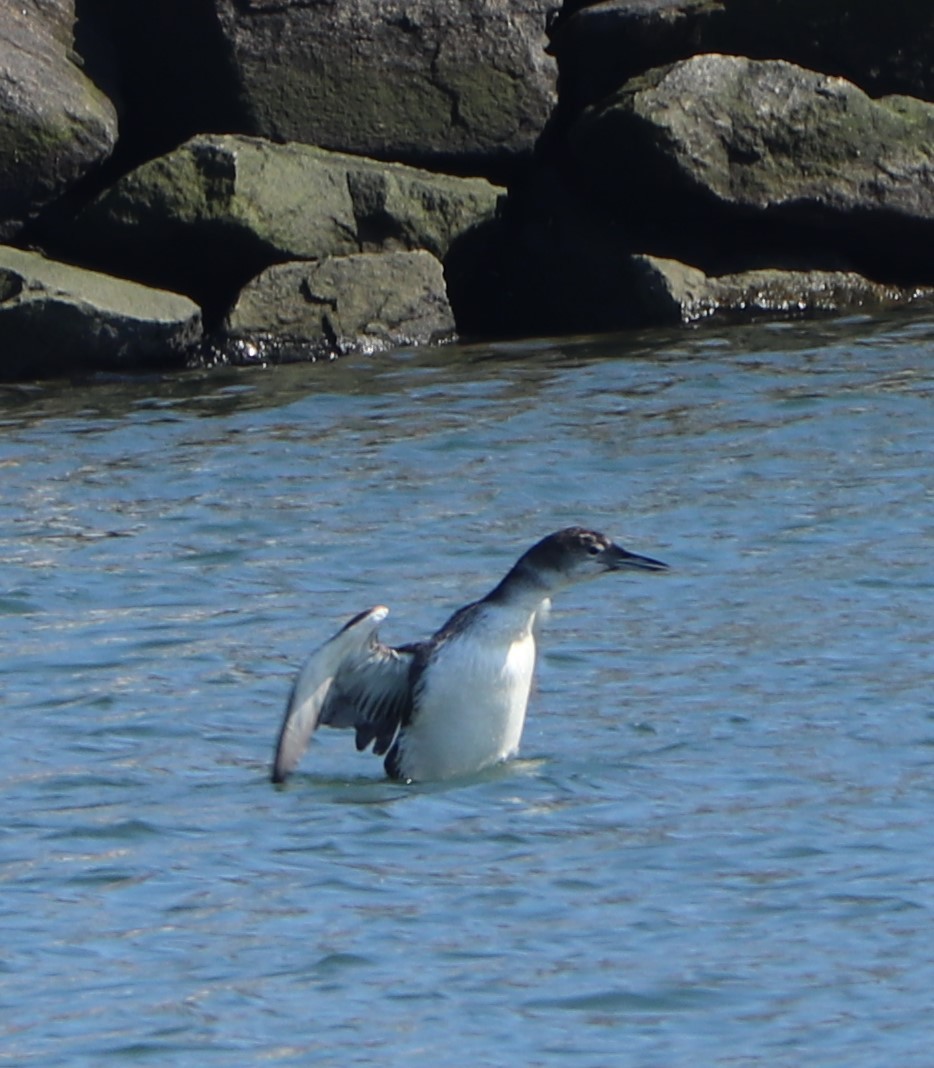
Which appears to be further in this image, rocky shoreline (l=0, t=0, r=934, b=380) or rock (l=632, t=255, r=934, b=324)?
rock (l=632, t=255, r=934, b=324)

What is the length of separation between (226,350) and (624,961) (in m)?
9.02

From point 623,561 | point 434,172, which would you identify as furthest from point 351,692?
point 434,172

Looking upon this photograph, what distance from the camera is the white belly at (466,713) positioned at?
7.04 meters

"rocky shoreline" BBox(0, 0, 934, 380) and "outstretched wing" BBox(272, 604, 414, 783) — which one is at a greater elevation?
"rocky shoreline" BBox(0, 0, 934, 380)

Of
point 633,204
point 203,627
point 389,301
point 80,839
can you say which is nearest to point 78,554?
point 203,627

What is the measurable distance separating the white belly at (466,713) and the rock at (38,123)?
24.4 feet

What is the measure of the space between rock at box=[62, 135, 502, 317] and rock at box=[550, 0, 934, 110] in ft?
5.05

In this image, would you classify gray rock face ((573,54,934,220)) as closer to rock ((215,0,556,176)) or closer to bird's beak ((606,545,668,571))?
rock ((215,0,556,176))

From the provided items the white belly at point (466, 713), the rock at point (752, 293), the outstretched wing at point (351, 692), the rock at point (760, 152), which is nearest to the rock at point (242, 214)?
the rock at point (760, 152)

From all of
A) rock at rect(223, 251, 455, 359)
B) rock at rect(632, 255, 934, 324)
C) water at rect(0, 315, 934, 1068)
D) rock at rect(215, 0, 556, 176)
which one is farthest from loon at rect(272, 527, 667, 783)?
rock at rect(215, 0, 556, 176)

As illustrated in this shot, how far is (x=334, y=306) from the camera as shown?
552 inches

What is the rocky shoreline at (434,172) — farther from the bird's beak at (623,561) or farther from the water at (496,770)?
the bird's beak at (623,561)

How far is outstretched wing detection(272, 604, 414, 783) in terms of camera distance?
21.9 ft

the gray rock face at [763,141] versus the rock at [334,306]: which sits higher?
the gray rock face at [763,141]
